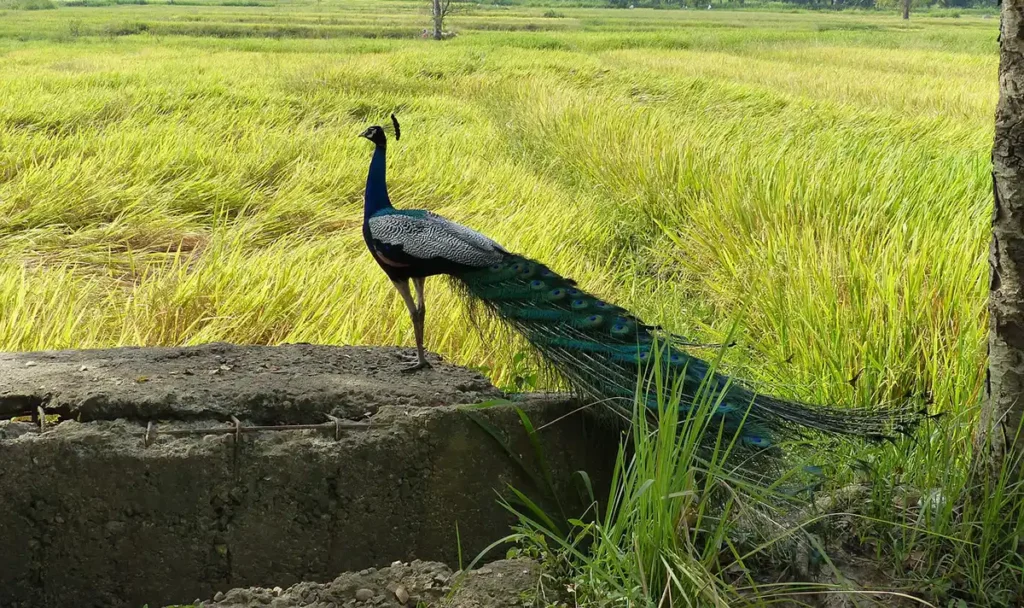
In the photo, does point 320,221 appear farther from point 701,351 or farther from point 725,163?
point 701,351

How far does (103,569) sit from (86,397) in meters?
0.41

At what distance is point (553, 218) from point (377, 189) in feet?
8.55

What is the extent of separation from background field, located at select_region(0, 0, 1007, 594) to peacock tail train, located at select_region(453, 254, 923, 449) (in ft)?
0.56

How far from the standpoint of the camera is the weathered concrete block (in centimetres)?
196

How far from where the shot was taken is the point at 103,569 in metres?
2.00

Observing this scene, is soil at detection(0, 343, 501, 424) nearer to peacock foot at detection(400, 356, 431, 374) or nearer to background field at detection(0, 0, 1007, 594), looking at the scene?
peacock foot at detection(400, 356, 431, 374)

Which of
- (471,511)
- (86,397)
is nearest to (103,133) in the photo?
(86,397)

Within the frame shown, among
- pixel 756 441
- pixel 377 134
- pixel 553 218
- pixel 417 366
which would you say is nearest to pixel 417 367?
pixel 417 366

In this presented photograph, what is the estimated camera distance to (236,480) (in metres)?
1.99

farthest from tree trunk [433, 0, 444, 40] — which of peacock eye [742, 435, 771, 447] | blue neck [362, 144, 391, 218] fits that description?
peacock eye [742, 435, 771, 447]

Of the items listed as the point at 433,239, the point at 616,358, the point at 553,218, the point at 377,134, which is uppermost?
the point at 377,134

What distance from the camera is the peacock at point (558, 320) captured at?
202 centimetres

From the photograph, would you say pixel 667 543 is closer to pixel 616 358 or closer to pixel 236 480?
pixel 616 358

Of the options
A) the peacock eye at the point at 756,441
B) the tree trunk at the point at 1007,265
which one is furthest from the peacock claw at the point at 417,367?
the tree trunk at the point at 1007,265
